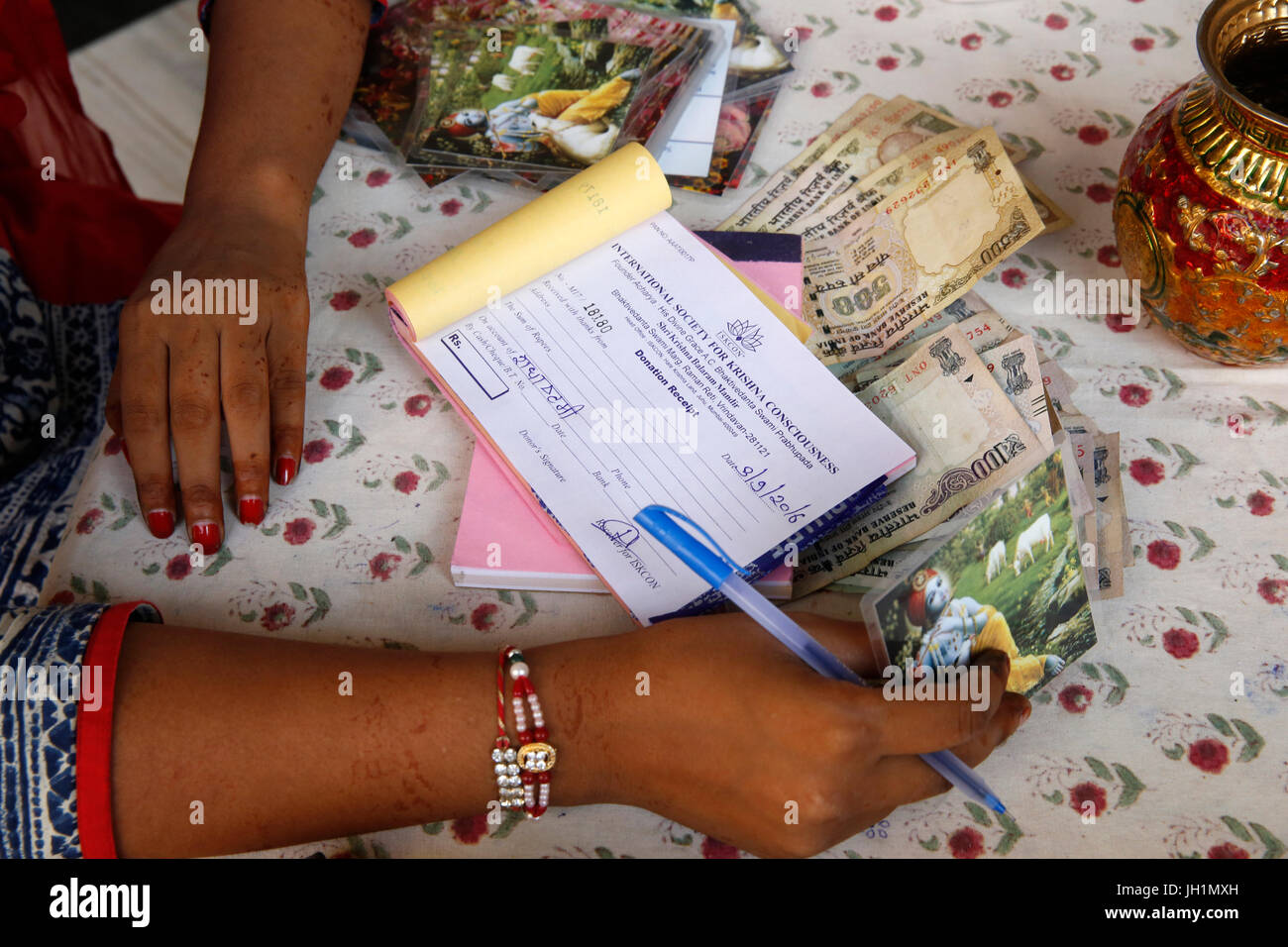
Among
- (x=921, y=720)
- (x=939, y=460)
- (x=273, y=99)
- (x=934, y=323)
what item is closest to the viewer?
(x=921, y=720)

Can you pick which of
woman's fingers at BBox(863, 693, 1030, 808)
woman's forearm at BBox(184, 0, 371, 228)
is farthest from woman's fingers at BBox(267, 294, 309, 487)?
woman's fingers at BBox(863, 693, 1030, 808)

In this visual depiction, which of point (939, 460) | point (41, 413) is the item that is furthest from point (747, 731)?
point (41, 413)

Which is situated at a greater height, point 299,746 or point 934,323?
point 934,323

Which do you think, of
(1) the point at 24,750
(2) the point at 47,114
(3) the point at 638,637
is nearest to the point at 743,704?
(3) the point at 638,637

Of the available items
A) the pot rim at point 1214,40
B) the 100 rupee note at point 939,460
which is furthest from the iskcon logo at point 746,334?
the pot rim at point 1214,40

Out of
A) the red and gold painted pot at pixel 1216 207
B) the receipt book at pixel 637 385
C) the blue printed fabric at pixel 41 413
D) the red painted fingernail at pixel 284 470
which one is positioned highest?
the red and gold painted pot at pixel 1216 207

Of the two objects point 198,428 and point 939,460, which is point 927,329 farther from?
point 198,428

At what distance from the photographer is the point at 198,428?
2.37 ft

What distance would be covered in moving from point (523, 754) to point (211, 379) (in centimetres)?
40

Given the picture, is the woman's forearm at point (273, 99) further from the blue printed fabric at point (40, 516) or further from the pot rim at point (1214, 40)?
the pot rim at point (1214, 40)

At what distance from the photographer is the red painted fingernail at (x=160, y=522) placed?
708 millimetres

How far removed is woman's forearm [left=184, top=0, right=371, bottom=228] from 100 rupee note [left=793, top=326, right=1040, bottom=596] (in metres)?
0.56

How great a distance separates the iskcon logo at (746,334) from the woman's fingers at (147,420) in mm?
448

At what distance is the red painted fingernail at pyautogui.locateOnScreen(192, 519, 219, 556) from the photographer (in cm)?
70
